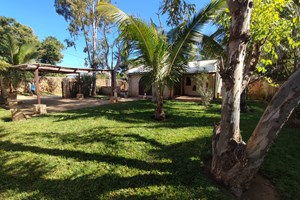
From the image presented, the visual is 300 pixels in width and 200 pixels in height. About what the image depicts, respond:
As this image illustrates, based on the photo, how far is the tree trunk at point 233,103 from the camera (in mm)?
2510

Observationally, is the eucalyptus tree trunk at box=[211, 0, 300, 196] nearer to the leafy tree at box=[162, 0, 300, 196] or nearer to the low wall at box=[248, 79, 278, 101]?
the leafy tree at box=[162, 0, 300, 196]

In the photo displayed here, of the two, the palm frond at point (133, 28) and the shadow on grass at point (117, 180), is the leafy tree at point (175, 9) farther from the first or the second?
the shadow on grass at point (117, 180)

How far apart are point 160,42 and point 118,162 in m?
4.18

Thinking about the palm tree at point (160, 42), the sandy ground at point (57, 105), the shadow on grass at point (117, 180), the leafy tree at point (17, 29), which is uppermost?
the leafy tree at point (17, 29)

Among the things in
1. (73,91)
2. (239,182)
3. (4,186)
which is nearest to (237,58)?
(239,182)

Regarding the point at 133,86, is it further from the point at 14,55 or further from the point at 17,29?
the point at 17,29

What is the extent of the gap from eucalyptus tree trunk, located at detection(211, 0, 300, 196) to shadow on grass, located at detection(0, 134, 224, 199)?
426mm

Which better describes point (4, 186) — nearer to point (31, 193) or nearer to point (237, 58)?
point (31, 193)

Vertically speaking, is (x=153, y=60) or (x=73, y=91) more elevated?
(x=153, y=60)

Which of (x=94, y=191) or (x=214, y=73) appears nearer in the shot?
(x=94, y=191)

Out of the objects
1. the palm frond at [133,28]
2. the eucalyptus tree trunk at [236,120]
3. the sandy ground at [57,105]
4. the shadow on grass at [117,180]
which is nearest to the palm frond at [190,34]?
the palm frond at [133,28]

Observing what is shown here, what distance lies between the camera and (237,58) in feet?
8.50

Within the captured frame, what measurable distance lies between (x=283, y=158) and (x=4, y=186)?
18.3ft

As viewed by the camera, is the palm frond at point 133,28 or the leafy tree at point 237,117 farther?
the palm frond at point 133,28
